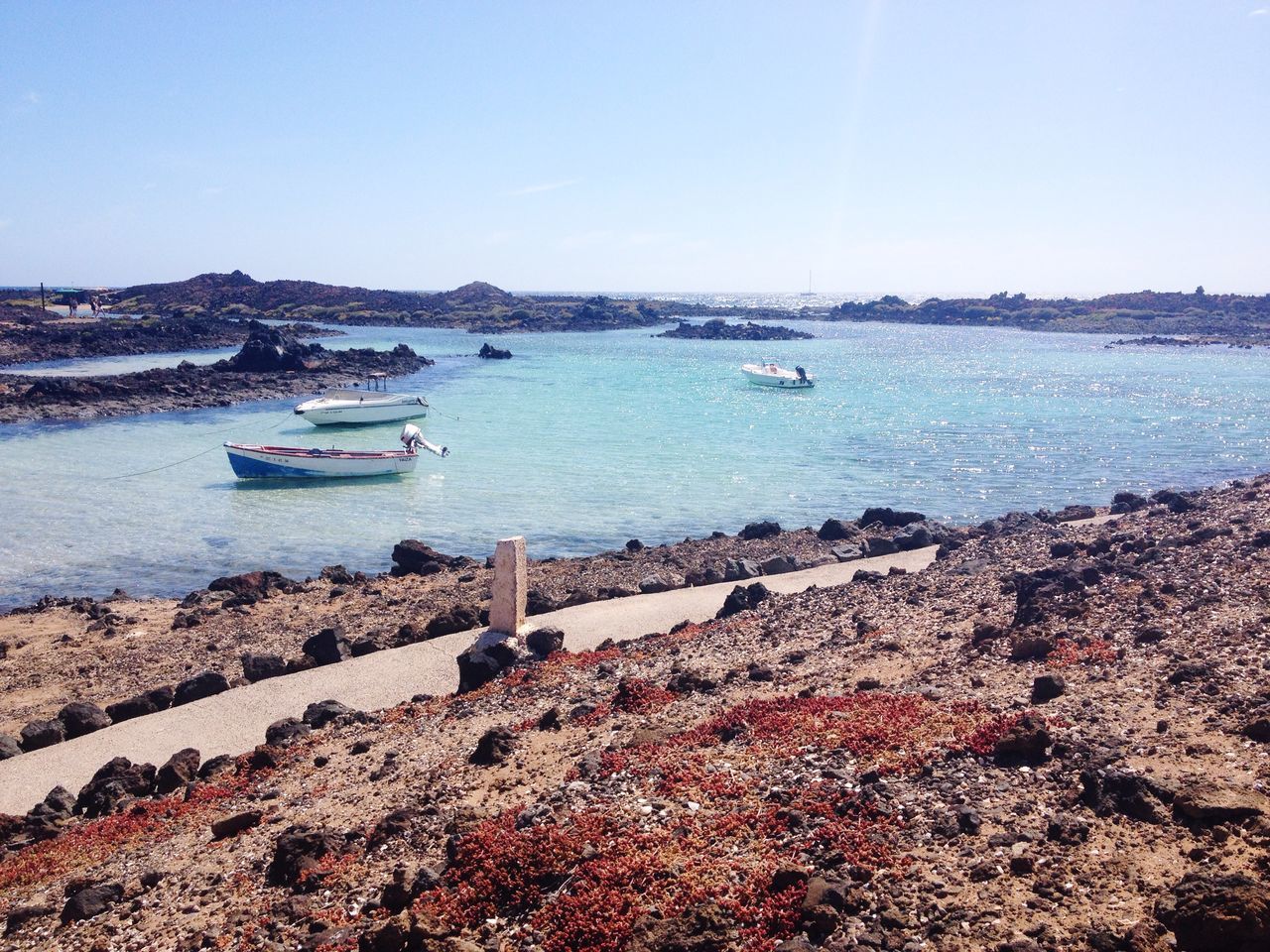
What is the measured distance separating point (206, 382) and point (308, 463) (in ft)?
88.3

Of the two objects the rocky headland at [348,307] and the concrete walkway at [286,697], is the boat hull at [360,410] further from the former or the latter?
the rocky headland at [348,307]

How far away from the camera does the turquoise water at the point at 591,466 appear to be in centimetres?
2402

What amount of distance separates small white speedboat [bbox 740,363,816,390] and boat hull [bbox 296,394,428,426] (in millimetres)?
26797

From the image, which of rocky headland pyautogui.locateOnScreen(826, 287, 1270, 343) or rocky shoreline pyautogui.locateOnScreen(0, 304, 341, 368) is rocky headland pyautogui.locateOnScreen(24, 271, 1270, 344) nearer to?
rocky headland pyautogui.locateOnScreen(826, 287, 1270, 343)

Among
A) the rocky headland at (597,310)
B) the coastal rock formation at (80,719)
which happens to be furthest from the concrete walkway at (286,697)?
the rocky headland at (597,310)

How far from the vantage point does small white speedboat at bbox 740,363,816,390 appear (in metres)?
63.1

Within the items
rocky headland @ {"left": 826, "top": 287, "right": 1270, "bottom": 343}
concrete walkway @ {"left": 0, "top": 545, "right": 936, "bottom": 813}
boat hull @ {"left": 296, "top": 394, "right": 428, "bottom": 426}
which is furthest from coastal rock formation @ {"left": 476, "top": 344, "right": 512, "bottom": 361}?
rocky headland @ {"left": 826, "top": 287, "right": 1270, "bottom": 343}

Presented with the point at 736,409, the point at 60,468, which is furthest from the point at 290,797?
the point at 736,409

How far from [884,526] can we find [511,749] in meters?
15.7

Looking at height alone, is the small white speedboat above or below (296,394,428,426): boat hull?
above

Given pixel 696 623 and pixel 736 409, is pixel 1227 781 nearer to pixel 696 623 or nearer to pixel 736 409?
pixel 696 623

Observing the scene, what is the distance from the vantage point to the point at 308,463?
102ft

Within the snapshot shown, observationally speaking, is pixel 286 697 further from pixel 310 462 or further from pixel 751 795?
pixel 310 462

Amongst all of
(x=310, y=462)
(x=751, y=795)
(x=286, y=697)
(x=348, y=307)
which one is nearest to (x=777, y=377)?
(x=310, y=462)
